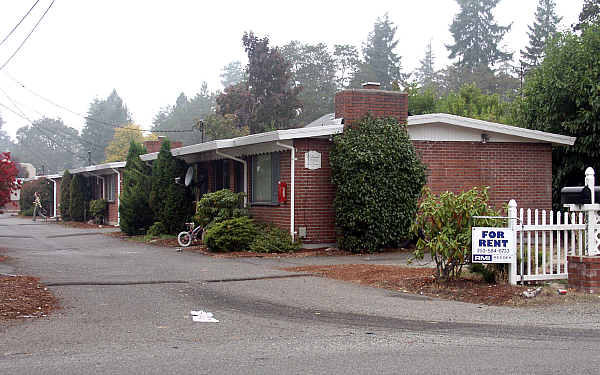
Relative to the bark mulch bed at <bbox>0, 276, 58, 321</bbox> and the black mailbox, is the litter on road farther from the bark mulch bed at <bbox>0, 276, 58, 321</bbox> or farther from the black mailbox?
the black mailbox

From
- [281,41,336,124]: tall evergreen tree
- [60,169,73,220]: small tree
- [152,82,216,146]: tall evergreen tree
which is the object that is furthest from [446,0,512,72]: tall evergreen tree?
[60,169,73,220]: small tree

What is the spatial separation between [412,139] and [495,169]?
8.44ft

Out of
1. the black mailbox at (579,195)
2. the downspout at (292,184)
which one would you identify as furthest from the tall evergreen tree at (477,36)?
the black mailbox at (579,195)

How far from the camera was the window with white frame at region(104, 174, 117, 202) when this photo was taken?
1280 inches

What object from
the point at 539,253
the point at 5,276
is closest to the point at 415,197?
the point at 539,253

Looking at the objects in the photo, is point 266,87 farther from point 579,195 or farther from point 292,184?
point 579,195

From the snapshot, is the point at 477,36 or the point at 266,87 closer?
the point at 266,87

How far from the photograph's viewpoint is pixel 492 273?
1120 cm

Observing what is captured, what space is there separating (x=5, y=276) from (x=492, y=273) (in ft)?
28.0

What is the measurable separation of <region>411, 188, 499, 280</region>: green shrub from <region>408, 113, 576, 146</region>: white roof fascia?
6860mm

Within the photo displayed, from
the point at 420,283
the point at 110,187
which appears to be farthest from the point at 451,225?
the point at 110,187

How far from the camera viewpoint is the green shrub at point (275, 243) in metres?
17.1

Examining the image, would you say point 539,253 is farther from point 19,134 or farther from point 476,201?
point 19,134

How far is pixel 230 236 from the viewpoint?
685 inches
